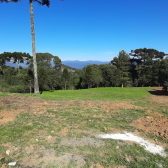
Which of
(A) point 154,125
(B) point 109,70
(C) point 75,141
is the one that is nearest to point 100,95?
(A) point 154,125

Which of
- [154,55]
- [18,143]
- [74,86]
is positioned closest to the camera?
[18,143]

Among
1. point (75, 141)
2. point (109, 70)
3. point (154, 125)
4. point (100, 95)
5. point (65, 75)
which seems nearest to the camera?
point (75, 141)

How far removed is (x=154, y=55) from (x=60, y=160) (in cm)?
4352

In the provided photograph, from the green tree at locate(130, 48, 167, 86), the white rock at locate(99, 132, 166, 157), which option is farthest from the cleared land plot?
Result: the green tree at locate(130, 48, 167, 86)

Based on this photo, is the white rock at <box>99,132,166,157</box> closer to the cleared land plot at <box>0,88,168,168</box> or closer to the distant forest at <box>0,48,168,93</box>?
the cleared land plot at <box>0,88,168,168</box>

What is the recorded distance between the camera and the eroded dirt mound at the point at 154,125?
15.1ft

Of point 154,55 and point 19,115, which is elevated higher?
point 154,55

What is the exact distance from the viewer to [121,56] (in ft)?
120

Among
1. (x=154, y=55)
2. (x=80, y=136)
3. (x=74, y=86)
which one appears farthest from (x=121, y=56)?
(x=80, y=136)

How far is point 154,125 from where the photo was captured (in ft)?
17.2

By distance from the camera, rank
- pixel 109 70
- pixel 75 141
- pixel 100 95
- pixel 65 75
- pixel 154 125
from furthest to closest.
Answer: pixel 109 70, pixel 65 75, pixel 100 95, pixel 154 125, pixel 75 141

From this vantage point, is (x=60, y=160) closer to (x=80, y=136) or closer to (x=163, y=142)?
(x=80, y=136)

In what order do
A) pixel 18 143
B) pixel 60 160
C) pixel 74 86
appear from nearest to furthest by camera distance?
pixel 60 160 → pixel 18 143 → pixel 74 86

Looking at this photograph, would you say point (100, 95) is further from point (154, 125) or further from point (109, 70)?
point (109, 70)
